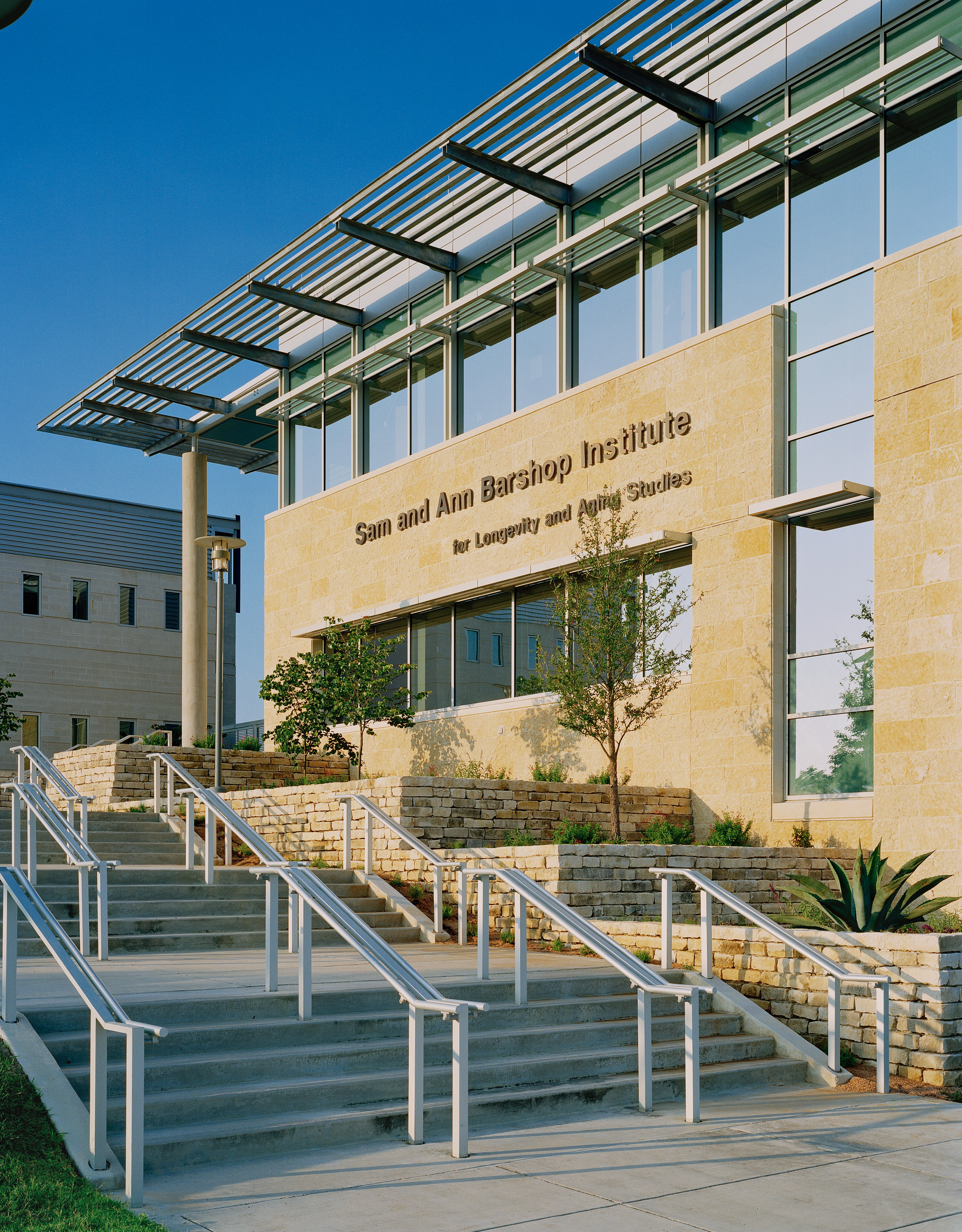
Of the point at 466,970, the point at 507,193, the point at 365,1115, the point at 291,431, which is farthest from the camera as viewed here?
the point at 291,431

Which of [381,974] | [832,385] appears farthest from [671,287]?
[381,974]

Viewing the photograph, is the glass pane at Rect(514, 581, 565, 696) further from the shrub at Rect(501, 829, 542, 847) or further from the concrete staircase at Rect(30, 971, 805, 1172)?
the concrete staircase at Rect(30, 971, 805, 1172)

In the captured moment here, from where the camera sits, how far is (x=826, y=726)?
16.5 meters

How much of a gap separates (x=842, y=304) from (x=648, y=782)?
22.7 feet

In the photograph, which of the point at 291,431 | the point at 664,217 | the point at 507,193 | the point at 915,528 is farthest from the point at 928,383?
the point at 291,431

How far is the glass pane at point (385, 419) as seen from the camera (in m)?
25.1

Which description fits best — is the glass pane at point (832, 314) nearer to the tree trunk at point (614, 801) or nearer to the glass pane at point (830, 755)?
the glass pane at point (830, 755)

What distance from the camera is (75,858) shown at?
35.3 feet

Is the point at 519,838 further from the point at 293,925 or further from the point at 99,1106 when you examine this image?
the point at 99,1106

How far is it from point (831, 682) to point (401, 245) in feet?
36.5

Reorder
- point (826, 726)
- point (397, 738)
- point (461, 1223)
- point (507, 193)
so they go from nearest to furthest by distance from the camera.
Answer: point (461, 1223)
point (826, 726)
point (507, 193)
point (397, 738)

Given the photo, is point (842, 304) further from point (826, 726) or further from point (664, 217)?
point (826, 726)

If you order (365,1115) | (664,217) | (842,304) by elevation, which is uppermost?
(664,217)

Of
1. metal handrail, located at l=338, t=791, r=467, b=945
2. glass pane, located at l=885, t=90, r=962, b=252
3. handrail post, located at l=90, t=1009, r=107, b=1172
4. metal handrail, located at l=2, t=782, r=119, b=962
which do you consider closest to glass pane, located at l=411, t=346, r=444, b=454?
glass pane, located at l=885, t=90, r=962, b=252
